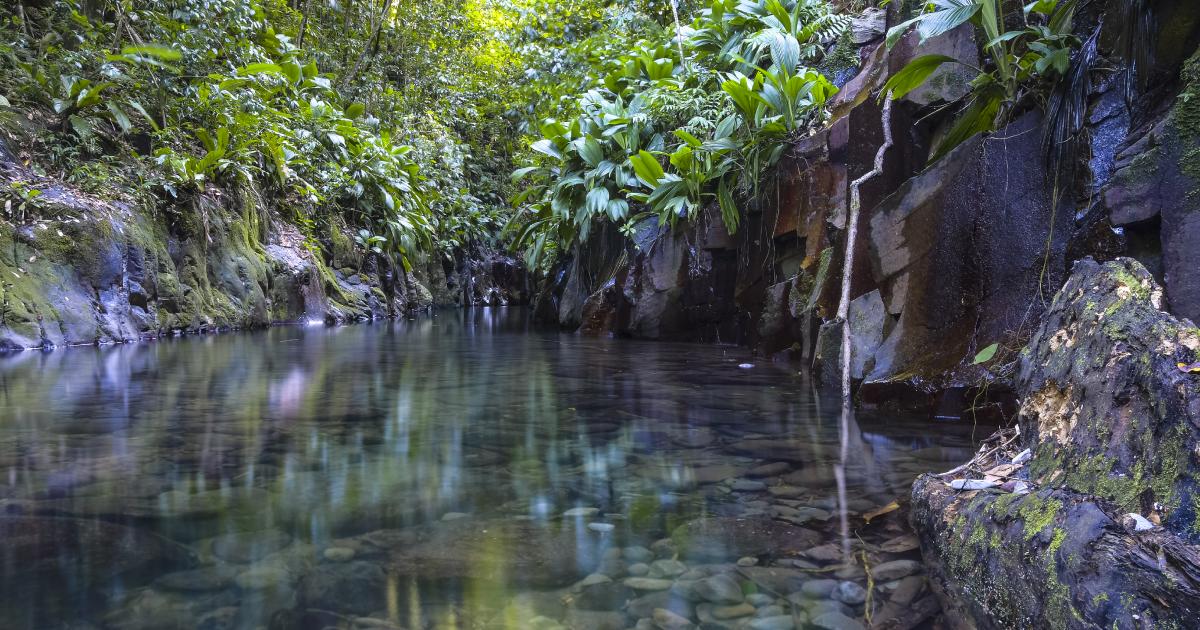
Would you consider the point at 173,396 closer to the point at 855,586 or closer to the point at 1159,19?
the point at 855,586

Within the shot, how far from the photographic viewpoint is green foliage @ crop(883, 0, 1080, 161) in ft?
12.1

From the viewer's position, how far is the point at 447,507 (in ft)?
7.78

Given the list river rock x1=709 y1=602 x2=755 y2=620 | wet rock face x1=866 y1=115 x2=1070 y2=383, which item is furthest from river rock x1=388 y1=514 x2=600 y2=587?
wet rock face x1=866 y1=115 x2=1070 y2=383

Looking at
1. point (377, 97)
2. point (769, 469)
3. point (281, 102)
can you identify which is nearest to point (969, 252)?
point (769, 469)

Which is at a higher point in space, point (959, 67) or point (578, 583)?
point (959, 67)

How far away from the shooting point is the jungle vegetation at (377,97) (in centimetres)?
689

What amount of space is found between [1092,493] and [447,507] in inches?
68.4

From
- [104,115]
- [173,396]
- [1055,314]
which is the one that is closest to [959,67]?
[1055,314]

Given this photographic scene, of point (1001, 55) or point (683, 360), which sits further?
point (683, 360)

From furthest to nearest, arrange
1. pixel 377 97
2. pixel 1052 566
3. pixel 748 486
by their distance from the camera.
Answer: pixel 377 97, pixel 748 486, pixel 1052 566

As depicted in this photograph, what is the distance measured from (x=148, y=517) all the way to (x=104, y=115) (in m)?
8.92

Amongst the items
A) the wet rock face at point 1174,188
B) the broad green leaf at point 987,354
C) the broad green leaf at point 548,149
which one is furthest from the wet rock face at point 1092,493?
the broad green leaf at point 548,149

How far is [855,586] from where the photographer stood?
182 cm

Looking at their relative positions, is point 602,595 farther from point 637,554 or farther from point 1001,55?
point 1001,55
